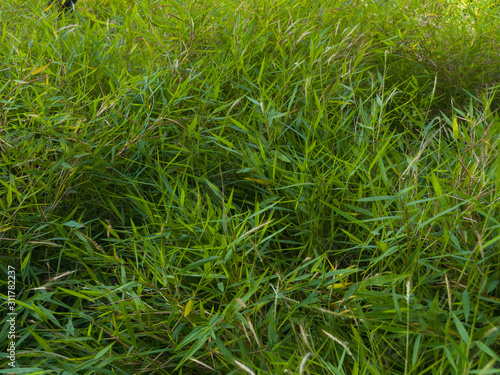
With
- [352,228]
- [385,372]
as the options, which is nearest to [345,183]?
[352,228]

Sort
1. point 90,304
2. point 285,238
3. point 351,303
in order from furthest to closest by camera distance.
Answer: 1. point 285,238
2. point 90,304
3. point 351,303

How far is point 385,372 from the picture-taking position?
31.8 inches

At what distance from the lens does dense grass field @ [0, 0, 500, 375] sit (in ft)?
2.93

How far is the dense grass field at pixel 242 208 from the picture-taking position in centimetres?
89

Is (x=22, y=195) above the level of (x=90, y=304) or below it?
above

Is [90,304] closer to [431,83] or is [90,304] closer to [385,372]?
[385,372]

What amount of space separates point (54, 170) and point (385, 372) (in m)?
0.99

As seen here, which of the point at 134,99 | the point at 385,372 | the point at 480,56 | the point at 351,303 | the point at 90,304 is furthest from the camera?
the point at 480,56

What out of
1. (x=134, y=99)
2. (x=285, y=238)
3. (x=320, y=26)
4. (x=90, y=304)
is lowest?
(x=90, y=304)

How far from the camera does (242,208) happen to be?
129 cm

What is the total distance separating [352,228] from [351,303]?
0.27 m

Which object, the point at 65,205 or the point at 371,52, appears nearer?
the point at 65,205

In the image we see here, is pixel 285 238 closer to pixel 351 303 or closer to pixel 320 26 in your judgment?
pixel 351 303

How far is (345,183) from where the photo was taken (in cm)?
123
